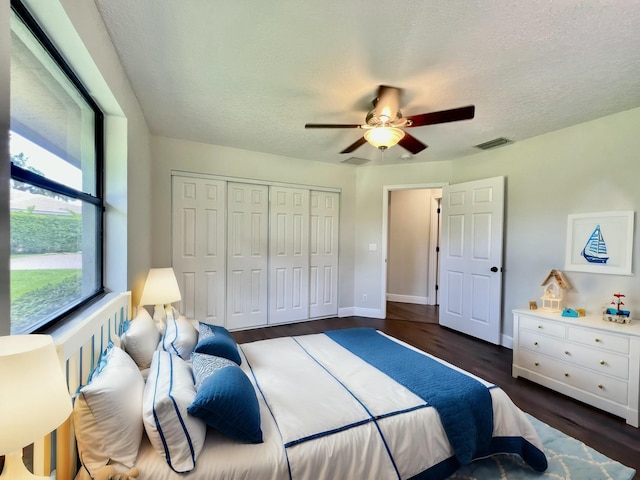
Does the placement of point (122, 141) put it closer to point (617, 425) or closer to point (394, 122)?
point (394, 122)

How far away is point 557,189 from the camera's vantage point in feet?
9.61

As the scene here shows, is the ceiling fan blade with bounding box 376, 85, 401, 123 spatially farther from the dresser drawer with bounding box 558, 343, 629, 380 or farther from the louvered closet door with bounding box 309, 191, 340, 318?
the dresser drawer with bounding box 558, 343, 629, 380

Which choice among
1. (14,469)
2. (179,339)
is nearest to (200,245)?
(179,339)

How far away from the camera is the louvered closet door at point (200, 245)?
3451 mm

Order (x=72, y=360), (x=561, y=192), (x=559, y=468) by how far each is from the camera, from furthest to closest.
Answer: (x=561, y=192) → (x=559, y=468) → (x=72, y=360)

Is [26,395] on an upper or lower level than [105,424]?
upper

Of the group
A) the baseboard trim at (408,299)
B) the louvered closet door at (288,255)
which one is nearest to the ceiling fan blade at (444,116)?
the louvered closet door at (288,255)

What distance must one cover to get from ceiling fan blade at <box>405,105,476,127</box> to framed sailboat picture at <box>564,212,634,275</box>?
1.80 m

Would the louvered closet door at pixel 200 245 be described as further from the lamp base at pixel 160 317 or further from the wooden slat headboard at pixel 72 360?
the wooden slat headboard at pixel 72 360

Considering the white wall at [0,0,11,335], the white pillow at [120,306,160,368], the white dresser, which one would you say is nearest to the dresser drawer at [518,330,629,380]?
the white dresser

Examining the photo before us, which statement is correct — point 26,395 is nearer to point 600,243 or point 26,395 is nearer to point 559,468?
point 559,468

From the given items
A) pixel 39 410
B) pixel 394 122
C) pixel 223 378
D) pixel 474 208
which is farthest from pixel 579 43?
pixel 39 410

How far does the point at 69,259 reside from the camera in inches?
60.7

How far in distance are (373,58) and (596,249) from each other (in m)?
2.67
